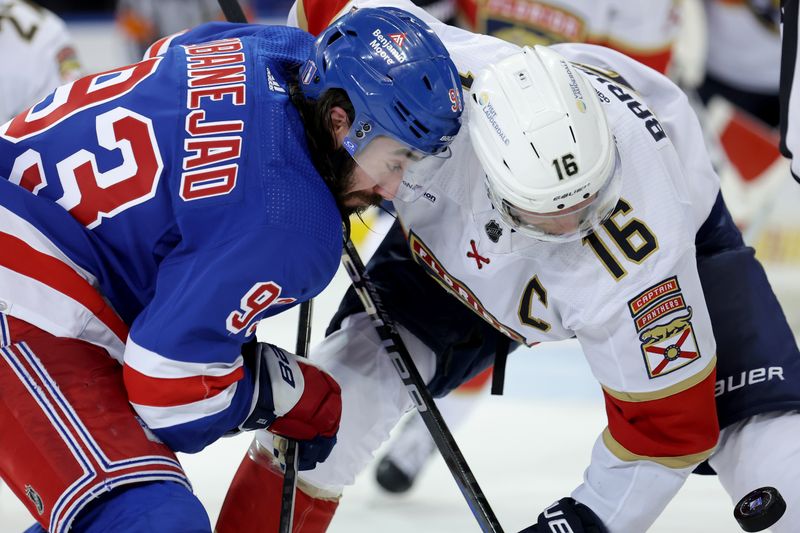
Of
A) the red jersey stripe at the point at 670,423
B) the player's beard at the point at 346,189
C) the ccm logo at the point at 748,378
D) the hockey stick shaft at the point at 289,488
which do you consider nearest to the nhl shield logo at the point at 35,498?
the hockey stick shaft at the point at 289,488

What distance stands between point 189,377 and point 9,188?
0.45m

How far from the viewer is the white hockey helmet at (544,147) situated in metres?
1.88

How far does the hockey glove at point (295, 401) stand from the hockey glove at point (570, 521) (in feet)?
1.39

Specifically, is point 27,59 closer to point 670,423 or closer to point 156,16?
point 670,423

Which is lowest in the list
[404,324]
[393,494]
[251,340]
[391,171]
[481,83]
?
[393,494]

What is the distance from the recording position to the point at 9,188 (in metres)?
1.99

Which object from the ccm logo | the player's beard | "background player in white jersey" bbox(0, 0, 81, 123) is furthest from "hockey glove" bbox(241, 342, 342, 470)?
"background player in white jersey" bbox(0, 0, 81, 123)

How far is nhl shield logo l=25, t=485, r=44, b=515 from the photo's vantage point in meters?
1.94

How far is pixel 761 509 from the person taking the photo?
218 centimetres

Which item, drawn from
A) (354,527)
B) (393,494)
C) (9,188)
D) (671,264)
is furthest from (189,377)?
(393,494)

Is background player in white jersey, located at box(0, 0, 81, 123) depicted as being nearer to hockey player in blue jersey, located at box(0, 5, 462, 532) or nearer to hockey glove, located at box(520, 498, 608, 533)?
hockey player in blue jersey, located at box(0, 5, 462, 532)

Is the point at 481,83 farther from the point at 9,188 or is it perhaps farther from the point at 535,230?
the point at 9,188

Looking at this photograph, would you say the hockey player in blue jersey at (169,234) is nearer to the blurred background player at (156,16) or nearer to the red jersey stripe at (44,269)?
the red jersey stripe at (44,269)

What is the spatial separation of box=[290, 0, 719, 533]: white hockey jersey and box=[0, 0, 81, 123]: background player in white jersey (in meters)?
1.64
